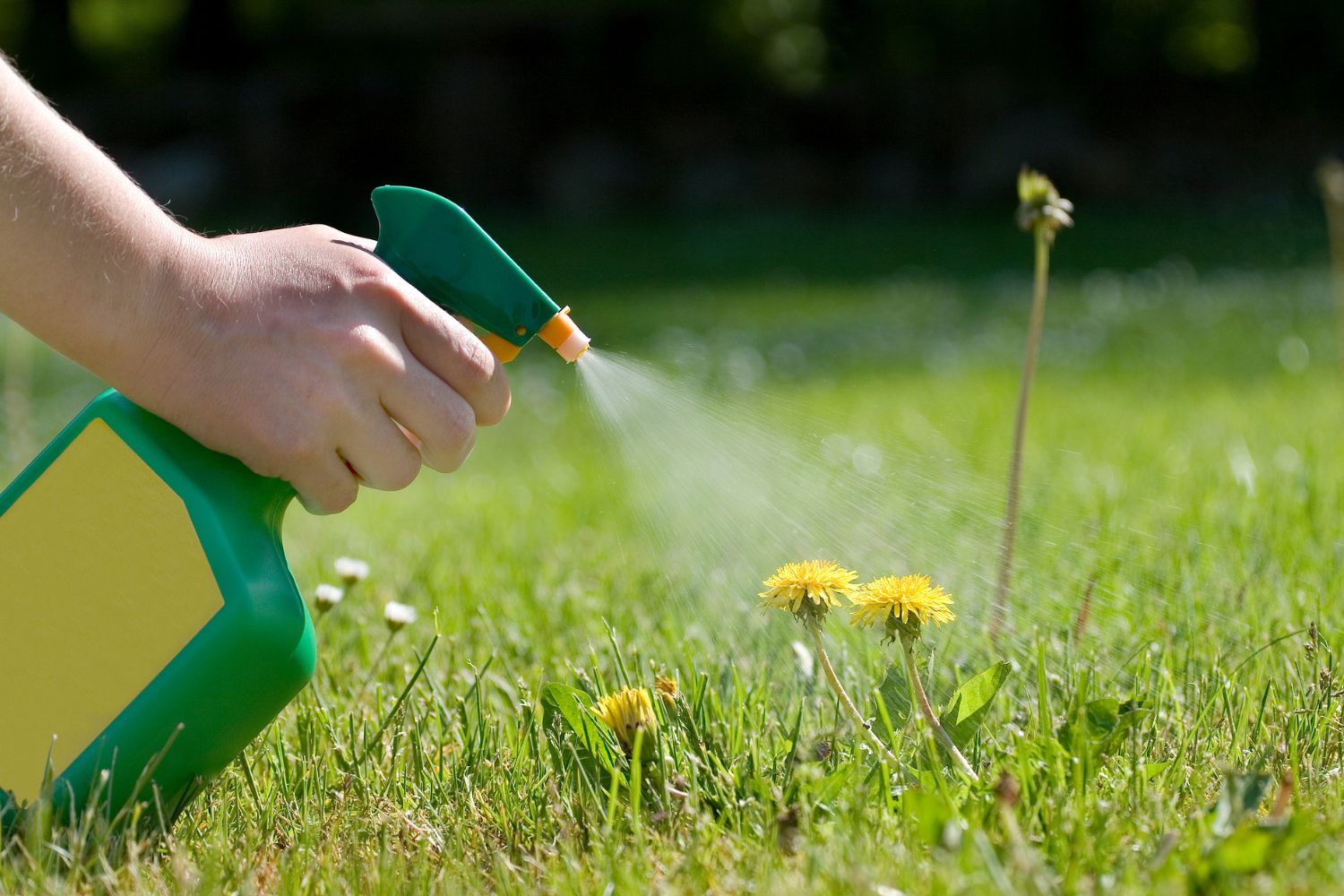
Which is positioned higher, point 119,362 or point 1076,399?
point 1076,399

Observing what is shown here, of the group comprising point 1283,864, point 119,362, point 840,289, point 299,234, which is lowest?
point 1283,864

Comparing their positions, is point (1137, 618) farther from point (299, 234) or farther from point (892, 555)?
point (299, 234)

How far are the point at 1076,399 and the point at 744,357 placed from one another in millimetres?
2036

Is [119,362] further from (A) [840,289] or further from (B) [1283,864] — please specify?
(A) [840,289]

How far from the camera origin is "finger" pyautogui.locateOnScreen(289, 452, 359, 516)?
50.5 inches

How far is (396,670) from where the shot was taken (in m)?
1.73

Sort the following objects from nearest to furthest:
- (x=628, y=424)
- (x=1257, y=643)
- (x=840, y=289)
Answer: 1. (x=1257, y=643)
2. (x=628, y=424)
3. (x=840, y=289)

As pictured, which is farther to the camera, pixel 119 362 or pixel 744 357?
pixel 744 357

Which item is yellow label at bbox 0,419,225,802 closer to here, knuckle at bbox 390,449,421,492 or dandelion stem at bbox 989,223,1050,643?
knuckle at bbox 390,449,421,492

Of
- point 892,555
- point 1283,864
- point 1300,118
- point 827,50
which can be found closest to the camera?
point 1283,864

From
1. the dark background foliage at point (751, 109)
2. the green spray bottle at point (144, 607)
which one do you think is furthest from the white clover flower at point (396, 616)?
the dark background foliage at point (751, 109)

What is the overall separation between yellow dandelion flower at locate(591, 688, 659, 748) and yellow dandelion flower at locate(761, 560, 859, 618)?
149 mm

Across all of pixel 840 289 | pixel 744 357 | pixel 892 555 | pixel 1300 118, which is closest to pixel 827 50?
pixel 1300 118

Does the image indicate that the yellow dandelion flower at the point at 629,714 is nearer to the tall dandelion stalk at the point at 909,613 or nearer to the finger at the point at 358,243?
the tall dandelion stalk at the point at 909,613
